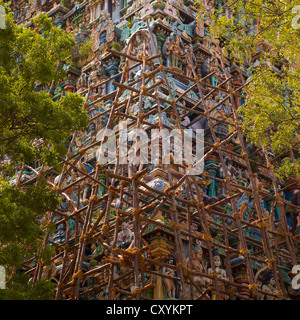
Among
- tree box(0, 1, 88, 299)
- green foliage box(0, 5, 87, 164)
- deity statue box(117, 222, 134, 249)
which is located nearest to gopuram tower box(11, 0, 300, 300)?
deity statue box(117, 222, 134, 249)

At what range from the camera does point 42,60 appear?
12.8m

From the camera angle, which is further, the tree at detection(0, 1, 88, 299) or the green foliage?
the green foliage

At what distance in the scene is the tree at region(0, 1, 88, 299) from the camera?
11391 millimetres

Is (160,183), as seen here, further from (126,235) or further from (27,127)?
(27,127)

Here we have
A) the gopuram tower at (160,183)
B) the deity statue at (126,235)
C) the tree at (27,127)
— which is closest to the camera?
the tree at (27,127)

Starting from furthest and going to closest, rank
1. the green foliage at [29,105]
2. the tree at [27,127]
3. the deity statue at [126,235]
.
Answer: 1. the deity statue at [126,235]
2. the green foliage at [29,105]
3. the tree at [27,127]

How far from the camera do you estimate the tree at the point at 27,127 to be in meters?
11.4

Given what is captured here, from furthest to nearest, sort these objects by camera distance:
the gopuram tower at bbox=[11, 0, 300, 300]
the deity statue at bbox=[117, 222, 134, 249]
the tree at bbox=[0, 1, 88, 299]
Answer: the deity statue at bbox=[117, 222, 134, 249] → the gopuram tower at bbox=[11, 0, 300, 300] → the tree at bbox=[0, 1, 88, 299]

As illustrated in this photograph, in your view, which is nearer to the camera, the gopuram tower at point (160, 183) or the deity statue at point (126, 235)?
the gopuram tower at point (160, 183)

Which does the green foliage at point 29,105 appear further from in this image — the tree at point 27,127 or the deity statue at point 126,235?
the deity statue at point 126,235

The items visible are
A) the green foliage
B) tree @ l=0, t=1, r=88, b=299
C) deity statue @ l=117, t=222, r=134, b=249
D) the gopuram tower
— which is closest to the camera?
tree @ l=0, t=1, r=88, b=299

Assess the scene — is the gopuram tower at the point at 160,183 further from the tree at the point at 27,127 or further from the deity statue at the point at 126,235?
the tree at the point at 27,127

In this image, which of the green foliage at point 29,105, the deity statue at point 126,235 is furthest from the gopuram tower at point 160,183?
the green foliage at point 29,105

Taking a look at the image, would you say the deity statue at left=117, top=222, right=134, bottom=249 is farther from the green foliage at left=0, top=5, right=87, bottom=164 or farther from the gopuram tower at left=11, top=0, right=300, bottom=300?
the green foliage at left=0, top=5, right=87, bottom=164
